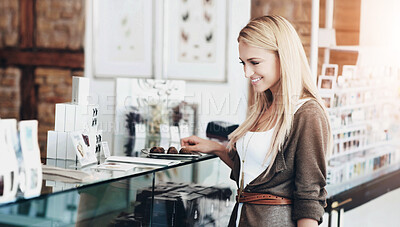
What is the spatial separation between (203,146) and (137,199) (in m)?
0.40

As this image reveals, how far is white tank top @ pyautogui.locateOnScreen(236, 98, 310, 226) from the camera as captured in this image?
6.79 feet

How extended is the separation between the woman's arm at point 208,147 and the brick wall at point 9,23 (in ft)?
11.3

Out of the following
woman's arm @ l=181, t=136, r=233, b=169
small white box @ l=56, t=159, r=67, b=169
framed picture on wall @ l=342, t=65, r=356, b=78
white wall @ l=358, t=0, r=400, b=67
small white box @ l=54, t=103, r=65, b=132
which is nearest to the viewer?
small white box @ l=56, t=159, r=67, b=169

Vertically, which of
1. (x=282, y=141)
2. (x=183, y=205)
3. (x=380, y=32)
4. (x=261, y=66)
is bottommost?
(x=183, y=205)

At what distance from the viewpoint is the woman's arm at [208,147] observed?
2.46m

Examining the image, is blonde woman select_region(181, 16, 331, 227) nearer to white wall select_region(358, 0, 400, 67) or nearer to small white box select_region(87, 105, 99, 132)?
small white box select_region(87, 105, 99, 132)

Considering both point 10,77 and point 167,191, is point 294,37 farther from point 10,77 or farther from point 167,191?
point 10,77

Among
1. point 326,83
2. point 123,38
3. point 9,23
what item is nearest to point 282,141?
point 326,83

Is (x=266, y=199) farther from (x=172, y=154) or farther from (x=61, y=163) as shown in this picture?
(x=61, y=163)

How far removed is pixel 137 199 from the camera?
2.34 metres

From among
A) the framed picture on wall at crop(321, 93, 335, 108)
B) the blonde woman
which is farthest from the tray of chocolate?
the framed picture on wall at crop(321, 93, 335, 108)

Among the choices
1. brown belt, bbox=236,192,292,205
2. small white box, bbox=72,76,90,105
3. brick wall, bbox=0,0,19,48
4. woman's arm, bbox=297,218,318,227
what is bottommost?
woman's arm, bbox=297,218,318,227

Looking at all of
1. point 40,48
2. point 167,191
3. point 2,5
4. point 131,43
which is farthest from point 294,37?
point 2,5

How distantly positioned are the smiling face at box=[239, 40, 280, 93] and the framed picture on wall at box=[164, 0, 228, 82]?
2.17 meters
